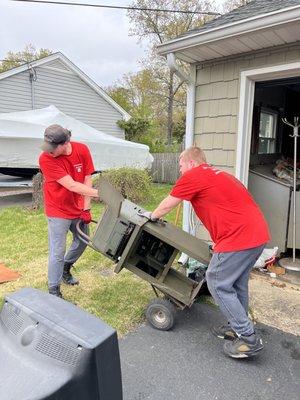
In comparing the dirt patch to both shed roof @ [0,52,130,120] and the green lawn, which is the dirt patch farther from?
shed roof @ [0,52,130,120]

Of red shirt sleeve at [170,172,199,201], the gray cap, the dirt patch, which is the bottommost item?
the dirt patch

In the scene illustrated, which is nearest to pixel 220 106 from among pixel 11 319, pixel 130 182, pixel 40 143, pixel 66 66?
pixel 11 319

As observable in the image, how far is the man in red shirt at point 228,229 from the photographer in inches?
107

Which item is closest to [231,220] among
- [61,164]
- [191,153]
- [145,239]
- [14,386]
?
[191,153]

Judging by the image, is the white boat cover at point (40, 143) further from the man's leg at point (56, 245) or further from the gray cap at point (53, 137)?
the gray cap at point (53, 137)

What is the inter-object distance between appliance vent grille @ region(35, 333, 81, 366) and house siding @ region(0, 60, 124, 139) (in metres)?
14.2

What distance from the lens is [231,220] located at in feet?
8.88

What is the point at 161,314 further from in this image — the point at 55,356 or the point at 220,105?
the point at 220,105

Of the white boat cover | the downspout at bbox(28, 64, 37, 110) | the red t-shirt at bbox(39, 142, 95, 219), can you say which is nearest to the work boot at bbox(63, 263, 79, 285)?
the red t-shirt at bbox(39, 142, 95, 219)

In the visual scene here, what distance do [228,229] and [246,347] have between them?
3.04 feet

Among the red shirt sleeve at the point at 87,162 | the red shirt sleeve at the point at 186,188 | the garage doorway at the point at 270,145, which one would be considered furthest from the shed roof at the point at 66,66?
the red shirt sleeve at the point at 186,188

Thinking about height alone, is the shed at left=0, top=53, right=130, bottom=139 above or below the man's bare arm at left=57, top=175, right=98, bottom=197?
above

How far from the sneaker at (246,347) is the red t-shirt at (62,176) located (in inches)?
73.8

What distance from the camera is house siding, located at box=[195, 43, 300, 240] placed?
14.7ft
